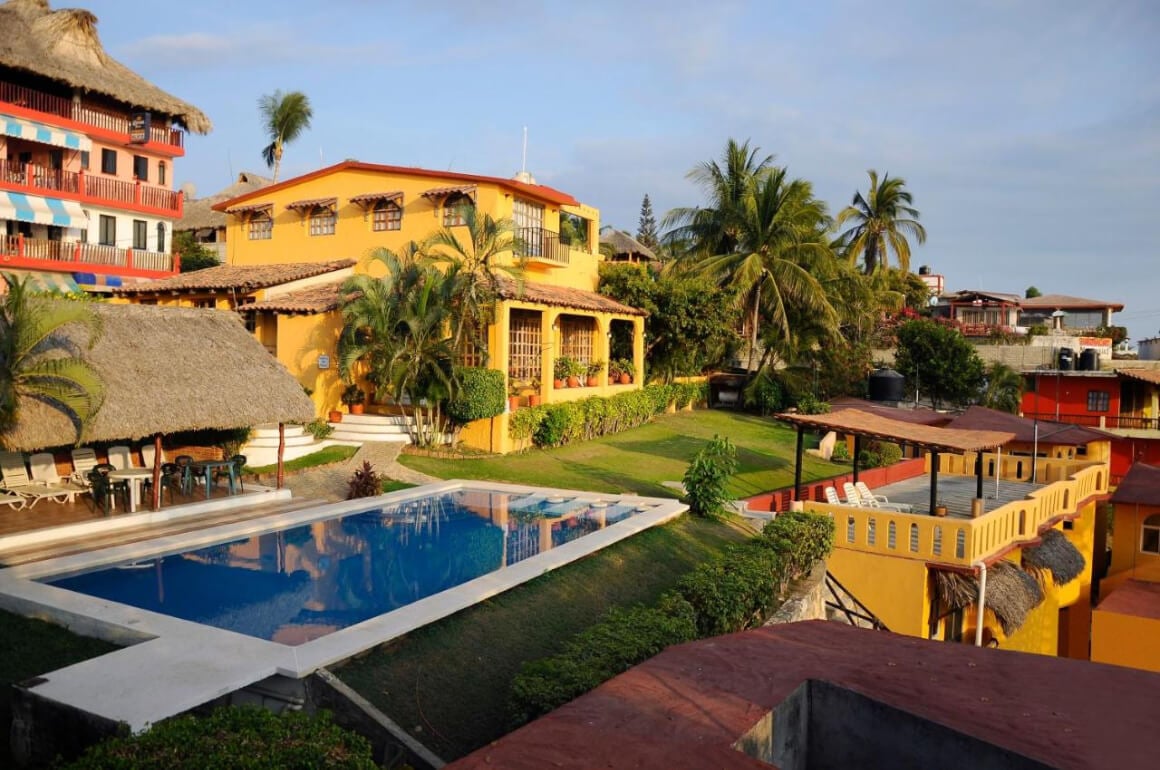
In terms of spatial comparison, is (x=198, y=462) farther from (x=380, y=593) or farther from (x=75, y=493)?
(x=380, y=593)

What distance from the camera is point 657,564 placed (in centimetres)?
1245

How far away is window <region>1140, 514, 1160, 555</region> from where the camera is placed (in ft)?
69.3

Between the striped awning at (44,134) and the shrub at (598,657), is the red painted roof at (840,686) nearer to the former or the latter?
the shrub at (598,657)

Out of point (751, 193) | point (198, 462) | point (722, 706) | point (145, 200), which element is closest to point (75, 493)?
point (198, 462)

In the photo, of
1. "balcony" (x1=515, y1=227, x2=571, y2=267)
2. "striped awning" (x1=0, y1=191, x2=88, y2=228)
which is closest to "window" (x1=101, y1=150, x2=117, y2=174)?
"striped awning" (x1=0, y1=191, x2=88, y2=228)

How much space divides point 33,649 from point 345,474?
33.2 feet

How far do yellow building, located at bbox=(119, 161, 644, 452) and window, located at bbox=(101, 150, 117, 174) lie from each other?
217 inches

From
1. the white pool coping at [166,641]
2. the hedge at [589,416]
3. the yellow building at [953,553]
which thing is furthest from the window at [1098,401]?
the white pool coping at [166,641]

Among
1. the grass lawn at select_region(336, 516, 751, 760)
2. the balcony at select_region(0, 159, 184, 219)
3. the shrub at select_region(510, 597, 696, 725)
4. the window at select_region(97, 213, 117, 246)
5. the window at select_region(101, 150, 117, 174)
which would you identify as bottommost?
the grass lawn at select_region(336, 516, 751, 760)

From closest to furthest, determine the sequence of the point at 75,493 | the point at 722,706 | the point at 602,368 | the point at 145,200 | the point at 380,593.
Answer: the point at 722,706 < the point at 380,593 < the point at 75,493 < the point at 602,368 < the point at 145,200

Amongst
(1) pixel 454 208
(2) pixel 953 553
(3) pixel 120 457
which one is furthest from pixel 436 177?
(2) pixel 953 553

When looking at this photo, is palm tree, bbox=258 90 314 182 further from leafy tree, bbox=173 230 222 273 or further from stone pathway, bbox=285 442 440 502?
stone pathway, bbox=285 442 440 502

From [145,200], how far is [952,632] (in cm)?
2957

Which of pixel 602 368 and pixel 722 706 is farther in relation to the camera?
pixel 602 368
